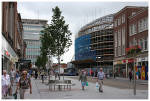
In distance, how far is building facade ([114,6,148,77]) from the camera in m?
57.6

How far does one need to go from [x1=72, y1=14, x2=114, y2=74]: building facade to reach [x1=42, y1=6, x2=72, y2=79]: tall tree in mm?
66608

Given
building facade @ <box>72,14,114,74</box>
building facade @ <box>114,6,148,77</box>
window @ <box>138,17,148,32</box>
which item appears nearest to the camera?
window @ <box>138,17,148,32</box>

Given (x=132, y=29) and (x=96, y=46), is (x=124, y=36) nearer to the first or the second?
(x=132, y=29)

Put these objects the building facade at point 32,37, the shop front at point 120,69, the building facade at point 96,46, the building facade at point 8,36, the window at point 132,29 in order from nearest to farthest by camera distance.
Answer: the building facade at point 8,36
the window at point 132,29
the shop front at point 120,69
the building facade at point 96,46
the building facade at point 32,37

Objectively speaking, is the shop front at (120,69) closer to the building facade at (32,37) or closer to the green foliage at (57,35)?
the green foliage at (57,35)

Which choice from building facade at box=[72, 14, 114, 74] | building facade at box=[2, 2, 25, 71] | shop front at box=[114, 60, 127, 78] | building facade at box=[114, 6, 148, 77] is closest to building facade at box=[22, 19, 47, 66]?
building facade at box=[72, 14, 114, 74]

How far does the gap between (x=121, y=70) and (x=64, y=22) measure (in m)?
37.0

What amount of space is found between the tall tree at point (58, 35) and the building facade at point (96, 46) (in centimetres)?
6661

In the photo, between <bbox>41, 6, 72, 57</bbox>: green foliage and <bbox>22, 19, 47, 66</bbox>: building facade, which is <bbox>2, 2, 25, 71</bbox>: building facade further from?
<bbox>22, 19, 47, 66</bbox>: building facade

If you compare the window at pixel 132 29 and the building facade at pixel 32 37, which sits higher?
the building facade at pixel 32 37

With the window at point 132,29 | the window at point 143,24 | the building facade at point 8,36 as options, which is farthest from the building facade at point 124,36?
the building facade at point 8,36

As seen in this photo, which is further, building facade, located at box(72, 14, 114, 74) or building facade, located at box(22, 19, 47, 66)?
building facade, located at box(22, 19, 47, 66)

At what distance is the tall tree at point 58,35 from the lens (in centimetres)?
3027

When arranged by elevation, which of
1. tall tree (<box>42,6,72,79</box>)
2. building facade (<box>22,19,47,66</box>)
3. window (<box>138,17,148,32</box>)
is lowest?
tall tree (<box>42,6,72,79</box>)
